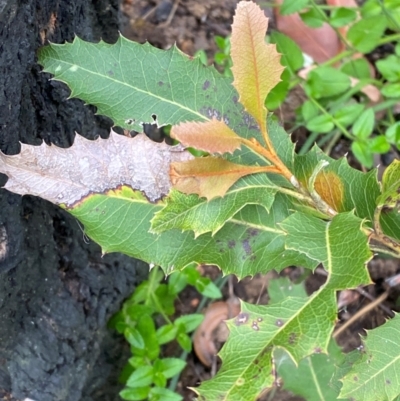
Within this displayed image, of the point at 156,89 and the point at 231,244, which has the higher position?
the point at 156,89

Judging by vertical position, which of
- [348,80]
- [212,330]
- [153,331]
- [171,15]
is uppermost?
[348,80]

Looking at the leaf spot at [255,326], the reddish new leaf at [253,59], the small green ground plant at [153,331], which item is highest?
the reddish new leaf at [253,59]

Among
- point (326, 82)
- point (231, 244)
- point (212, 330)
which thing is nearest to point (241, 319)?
point (231, 244)

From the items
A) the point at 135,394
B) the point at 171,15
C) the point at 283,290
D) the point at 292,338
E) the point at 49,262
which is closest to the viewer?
the point at 292,338

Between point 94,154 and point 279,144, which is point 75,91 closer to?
point 94,154

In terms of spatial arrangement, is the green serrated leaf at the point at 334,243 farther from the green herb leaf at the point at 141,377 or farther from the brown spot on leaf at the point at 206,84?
the green herb leaf at the point at 141,377

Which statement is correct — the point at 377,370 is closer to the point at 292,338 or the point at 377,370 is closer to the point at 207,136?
the point at 292,338

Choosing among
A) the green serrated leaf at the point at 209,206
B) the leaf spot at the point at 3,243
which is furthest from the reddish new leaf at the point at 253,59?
the leaf spot at the point at 3,243

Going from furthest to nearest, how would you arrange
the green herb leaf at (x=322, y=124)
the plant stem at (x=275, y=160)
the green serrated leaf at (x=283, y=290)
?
the green herb leaf at (x=322, y=124) < the green serrated leaf at (x=283, y=290) < the plant stem at (x=275, y=160)

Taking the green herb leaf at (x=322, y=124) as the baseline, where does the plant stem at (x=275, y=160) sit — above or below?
above
